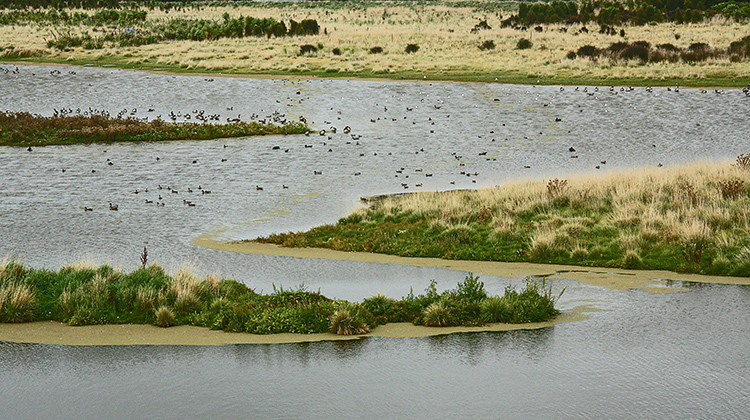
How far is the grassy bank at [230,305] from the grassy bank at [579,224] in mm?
4546

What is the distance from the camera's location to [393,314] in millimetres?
15891

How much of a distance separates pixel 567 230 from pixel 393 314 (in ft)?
27.1

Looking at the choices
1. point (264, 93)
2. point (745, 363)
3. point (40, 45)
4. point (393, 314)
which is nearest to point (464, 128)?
point (264, 93)

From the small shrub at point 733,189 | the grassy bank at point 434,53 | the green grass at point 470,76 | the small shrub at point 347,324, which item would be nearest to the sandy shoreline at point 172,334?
the small shrub at point 347,324

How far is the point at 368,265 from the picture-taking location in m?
20.5

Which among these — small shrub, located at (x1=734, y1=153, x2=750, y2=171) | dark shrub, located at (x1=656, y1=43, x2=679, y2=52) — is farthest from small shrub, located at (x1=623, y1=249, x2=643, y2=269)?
dark shrub, located at (x1=656, y1=43, x2=679, y2=52)

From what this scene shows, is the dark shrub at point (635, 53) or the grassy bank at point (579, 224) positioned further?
the dark shrub at point (635, 53)

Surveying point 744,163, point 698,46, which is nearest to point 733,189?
point 744,163

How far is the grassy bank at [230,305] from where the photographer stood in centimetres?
1545

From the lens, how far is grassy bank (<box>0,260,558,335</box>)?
15.5 metres

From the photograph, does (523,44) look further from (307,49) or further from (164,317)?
(164,317)

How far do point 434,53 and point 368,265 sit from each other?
52436 mm

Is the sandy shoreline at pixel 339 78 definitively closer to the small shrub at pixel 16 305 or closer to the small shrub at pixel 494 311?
the small shrub at pixel 494 311

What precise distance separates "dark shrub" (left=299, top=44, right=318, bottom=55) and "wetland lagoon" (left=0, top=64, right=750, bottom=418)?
68.6ft
